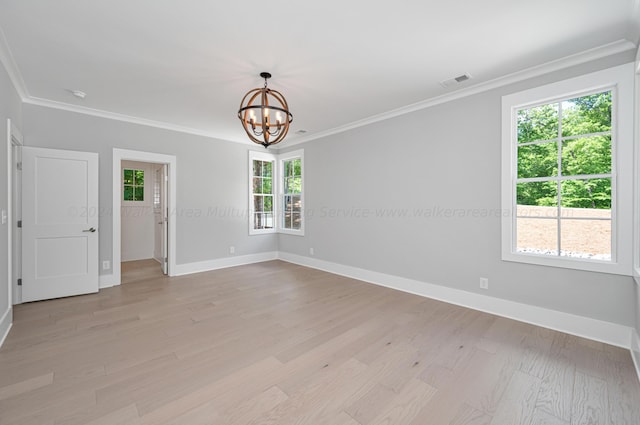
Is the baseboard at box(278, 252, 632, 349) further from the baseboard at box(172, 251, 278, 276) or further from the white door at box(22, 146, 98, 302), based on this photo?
the white door at box(22, 146, 98, 302)

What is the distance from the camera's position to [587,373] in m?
2.06

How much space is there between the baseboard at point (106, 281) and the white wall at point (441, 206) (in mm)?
3446

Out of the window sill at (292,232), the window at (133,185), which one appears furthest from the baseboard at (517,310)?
the window at (133,185)

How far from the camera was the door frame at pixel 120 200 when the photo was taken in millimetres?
4246

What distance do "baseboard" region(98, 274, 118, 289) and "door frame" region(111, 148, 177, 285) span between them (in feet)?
0.09

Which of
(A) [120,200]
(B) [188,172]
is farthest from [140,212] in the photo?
(B) [188,172]

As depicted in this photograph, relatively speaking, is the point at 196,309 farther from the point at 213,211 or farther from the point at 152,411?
the point at 213,211

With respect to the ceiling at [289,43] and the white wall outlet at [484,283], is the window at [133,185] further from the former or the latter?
the white wall outlet at [484,283]

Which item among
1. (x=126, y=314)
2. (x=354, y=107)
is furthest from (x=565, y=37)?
(x=126, y=314)

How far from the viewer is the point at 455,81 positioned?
3127 mm

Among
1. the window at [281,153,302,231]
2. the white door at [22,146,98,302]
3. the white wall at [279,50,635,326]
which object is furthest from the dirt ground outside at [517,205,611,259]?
the white door at [22,146,98,302]

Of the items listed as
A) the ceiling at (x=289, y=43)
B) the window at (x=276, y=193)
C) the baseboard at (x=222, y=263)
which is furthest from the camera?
the window at (x=276, y=193)

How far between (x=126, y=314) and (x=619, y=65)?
5470 mm

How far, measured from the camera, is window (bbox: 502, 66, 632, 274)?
242 cm
